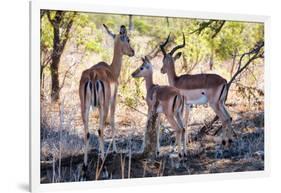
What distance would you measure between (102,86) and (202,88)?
3.50 feet

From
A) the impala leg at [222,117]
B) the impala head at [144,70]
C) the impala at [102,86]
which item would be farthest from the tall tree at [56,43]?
the impala leg at [222,117]

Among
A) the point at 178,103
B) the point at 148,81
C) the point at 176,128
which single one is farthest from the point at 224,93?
the point at 148,81

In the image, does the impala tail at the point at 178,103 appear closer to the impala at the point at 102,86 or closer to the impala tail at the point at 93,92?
the impala at the point at 102,86

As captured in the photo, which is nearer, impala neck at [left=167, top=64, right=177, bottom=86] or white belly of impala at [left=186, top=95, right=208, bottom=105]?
impala neck at [left=167, top=64, right=177, bottom=86]

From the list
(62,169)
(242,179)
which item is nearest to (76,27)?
(62,169)

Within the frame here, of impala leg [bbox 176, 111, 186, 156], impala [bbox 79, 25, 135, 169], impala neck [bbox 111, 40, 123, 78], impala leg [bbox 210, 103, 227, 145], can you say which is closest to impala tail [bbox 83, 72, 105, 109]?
impala [bbox 79, 25, 135, 169]

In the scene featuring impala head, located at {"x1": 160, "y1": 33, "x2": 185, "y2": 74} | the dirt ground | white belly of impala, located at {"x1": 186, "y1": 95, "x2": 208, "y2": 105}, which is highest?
impala head, located at {"x1": 160, "y1": 33, "x2": 185, "y2": 74}

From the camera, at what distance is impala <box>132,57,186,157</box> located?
5266 mm

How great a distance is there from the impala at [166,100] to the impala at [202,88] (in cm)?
9

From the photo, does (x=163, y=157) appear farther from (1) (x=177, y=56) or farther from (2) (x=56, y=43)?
(2) (x=56, y=43)

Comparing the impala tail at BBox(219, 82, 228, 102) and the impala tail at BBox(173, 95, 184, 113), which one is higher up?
the impala tail at BBox(219, 82, 228, 102)

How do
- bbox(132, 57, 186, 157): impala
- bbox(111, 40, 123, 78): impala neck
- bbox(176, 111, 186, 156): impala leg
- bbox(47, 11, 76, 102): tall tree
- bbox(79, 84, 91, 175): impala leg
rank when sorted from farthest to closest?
bbox(176, 111, 186, 156): impala leg
bbox(132, 57, 186, 157): impala
bbox(111, 40, 123, 78): impala neck
bbox(79, 84, 91, 175): impala leg
bbox(47, 11, 76, 102): tall tree

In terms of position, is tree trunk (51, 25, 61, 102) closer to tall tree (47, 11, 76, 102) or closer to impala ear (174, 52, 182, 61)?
tall tree (47, 11, 76, 102)

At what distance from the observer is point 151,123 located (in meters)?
5.28
